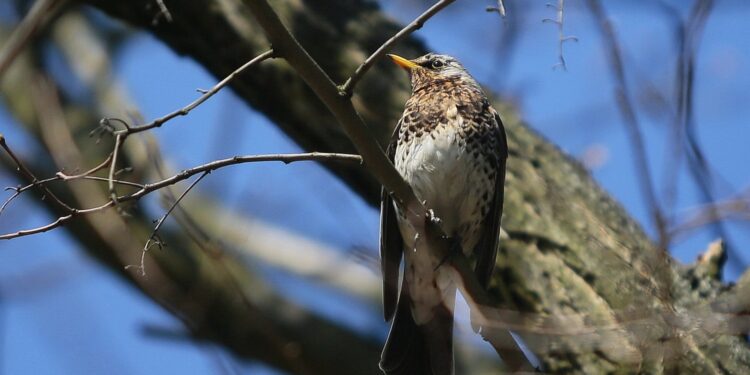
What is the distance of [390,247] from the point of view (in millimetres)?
5543

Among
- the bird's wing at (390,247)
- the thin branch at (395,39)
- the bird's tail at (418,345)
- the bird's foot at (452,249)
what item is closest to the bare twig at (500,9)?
the thin branch at (395,39)

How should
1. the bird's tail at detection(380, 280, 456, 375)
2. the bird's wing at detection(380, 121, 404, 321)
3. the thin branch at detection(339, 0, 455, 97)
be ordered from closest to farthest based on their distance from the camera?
the thin branch at detection(339, 0, 455, 97) < the bird's tail at detection(380, 280, 456, 375) < the bird's wing at detection(380, 121, 404, 321)

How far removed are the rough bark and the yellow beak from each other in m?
0.13

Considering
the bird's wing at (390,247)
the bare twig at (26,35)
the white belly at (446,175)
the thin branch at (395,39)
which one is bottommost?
the bird's wing at (390,247)

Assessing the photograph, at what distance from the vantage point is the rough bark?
487 centimetres

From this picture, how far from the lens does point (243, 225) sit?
324 inches

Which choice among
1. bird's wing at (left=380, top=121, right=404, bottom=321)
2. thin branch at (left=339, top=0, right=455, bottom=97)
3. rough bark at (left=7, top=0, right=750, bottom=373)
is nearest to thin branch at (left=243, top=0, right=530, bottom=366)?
thin branch at (left=339, top=0, right=455, bottom=97)

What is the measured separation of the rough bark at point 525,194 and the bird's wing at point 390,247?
31 cm

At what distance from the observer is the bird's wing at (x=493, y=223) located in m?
5.25

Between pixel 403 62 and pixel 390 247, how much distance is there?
1079mm

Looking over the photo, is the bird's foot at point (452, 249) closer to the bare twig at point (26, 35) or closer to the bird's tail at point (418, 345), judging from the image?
the bird's tail at point (418, 345)

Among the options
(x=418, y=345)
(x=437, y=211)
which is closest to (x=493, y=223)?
(x=437, y=211)

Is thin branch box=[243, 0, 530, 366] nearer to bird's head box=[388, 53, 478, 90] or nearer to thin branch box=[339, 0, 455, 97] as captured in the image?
thin branch box=[339, 0, 455, 97]

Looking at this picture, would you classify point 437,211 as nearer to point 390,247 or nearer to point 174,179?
point 390,247
